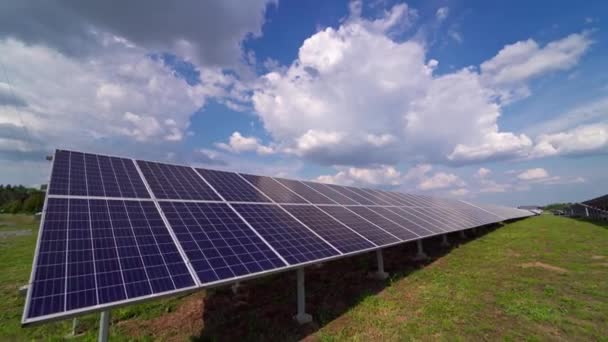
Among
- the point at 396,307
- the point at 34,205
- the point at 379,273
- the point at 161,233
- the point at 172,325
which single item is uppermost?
the point at 34,205

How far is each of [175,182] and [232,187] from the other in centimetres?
244

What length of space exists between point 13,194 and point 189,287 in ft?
484

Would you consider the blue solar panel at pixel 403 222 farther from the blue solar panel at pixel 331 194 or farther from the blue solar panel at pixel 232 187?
the blue solar panel at pixel 232 187

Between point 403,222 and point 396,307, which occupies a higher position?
point 403,222

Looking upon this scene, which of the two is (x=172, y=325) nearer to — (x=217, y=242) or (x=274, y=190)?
(x=217, y=242)

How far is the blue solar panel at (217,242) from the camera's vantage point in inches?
243

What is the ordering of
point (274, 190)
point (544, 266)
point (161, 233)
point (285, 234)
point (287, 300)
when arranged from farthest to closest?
point (274, 190), point (544, 266), point (287, 300), point (285, 234), point (161, 233)

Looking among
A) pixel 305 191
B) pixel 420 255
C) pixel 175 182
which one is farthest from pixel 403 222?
pixel 175 182

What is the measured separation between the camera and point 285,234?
8797 mm

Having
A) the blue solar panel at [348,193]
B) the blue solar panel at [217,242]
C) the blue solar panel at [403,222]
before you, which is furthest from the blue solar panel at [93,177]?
the blue solar panel at [348,193]

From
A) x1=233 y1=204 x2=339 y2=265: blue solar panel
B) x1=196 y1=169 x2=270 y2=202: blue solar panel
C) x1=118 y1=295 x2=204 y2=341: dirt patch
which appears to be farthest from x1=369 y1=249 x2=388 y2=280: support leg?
x1=118 y1=295 x2=204 y2=341: dirt patch

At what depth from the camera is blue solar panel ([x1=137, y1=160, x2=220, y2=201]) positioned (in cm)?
946

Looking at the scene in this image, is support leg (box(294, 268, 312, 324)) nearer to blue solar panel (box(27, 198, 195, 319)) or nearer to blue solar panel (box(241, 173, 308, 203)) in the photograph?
blue solar panel (box(27, 198, 195, 319))

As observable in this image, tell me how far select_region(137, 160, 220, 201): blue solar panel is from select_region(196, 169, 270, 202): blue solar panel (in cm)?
46
